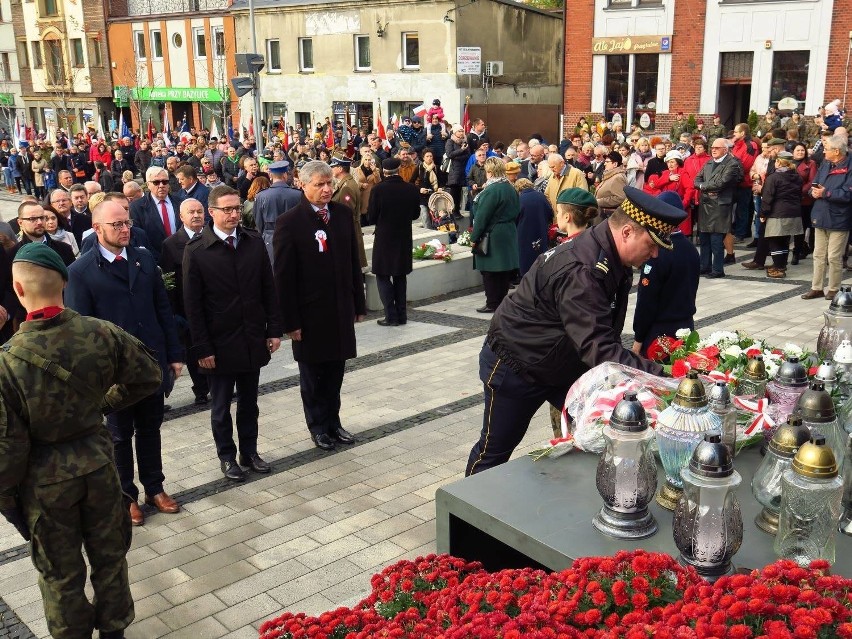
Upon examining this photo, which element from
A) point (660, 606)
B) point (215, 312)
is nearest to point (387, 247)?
point (215, 312)

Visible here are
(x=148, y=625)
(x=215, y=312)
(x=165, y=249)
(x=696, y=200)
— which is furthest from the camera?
(x=696, y=200)

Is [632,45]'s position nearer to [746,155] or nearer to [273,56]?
[746,155]

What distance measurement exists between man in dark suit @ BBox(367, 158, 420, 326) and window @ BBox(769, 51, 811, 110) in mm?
18522

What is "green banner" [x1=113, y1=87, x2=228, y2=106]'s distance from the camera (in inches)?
1601

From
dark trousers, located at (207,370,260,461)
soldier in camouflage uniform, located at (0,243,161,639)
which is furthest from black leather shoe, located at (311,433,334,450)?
soldier in camouflage uniform, located at (0,243,161,639)

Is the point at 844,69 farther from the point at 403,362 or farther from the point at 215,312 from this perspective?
the point at 215,312

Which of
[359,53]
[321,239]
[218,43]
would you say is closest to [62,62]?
[218,43]

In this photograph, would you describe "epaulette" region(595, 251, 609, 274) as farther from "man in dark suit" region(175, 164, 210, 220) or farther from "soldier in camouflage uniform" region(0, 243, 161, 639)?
"man in dark suit" region(175, 164, 210, 220)

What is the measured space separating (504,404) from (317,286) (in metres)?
2.28

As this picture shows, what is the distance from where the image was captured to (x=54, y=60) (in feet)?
154

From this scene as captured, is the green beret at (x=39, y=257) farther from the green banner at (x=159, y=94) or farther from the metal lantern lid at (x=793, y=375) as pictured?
the green banner at (x=159, y=94)

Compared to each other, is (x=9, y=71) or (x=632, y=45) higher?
(x=9, y=71)

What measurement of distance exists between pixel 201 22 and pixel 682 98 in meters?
22.9

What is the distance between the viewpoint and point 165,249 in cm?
730
